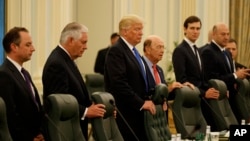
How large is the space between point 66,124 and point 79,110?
1.09ft

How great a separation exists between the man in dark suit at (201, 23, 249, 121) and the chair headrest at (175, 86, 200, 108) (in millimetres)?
1048

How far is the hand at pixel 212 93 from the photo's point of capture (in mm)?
6617

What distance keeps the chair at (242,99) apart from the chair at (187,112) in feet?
4.19

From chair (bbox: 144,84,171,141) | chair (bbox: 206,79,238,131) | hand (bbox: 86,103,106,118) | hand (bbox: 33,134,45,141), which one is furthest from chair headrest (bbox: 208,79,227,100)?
hand (bbox: 33,134,45,141)

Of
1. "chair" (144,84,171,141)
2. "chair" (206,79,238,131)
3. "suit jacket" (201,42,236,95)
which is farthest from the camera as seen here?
"suit jacket" (201,42,236,95)

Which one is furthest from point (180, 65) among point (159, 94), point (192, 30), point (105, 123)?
point (105, 123)

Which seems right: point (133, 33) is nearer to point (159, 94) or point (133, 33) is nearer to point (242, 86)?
point (159, 94)

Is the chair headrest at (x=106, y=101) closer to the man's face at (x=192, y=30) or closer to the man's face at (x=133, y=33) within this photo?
the man's face at (x=133, y=33)

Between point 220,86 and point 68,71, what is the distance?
2182mm

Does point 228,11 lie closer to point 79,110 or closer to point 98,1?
point 98,1

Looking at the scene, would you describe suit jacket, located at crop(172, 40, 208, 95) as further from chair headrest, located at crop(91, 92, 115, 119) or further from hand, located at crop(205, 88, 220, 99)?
chair headrest, located at crop(91, 92, 115, 119)

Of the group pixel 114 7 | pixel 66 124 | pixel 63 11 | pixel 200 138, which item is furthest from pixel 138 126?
pixel 114 7

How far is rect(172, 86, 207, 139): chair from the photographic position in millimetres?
5984

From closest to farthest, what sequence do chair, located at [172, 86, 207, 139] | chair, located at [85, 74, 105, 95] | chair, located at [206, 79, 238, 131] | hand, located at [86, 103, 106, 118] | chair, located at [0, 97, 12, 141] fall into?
chair, located at [0, 97, 12, 141] < hand, located at [86, 103, 106, 118] < chair, located at [172, 86, 207, 139] < chair, located at [206, 79, 238, 131] < chair, located at [85, 74, 105, 95]
